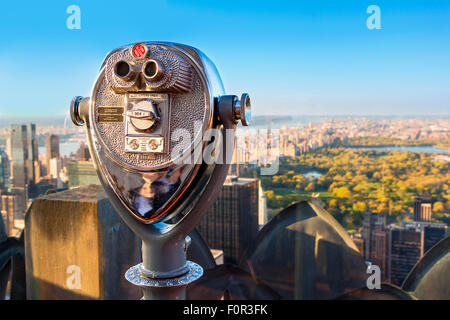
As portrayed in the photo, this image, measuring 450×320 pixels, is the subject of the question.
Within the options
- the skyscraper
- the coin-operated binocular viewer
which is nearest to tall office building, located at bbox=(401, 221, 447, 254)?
the coin-operated binocular viewer

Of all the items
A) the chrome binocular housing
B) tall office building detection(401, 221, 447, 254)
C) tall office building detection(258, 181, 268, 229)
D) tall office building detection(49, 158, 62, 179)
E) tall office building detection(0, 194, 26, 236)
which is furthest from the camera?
tall office building detection(49, 158, 62, 179)

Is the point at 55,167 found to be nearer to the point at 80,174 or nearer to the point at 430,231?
the point at 80,174

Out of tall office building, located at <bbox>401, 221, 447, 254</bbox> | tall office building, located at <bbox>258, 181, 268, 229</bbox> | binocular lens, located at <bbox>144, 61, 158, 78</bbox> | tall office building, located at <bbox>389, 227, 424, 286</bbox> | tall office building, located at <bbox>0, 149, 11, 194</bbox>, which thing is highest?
binocular lens, located at <bbox>144, 61, 158, 78</bbox>

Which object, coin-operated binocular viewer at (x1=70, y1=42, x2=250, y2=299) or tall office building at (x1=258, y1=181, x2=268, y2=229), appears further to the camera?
tall office building at (x1=258, y1=181, x2=268, y2=229)

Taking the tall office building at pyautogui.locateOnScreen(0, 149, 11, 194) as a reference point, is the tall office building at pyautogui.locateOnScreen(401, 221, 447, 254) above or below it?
below

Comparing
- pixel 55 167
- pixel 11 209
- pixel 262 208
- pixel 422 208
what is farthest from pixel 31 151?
pixel 422 208

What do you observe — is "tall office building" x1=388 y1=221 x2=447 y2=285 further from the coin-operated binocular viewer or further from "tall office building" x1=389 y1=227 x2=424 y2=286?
the coin-operated binocular viewer

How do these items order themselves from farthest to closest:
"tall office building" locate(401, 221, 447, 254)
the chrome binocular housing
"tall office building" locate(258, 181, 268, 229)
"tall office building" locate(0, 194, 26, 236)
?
"tall office building" locate(0, 194, 26, 236) → "tall office building" locate(258, 181, 268, 229) → "tall office building" locate(401, 221, 447, 254) → the chrome binocular housing
